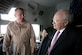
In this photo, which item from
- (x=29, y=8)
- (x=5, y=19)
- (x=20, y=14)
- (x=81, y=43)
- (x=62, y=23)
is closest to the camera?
(x=81, y=43)

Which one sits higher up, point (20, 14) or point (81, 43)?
point (20, 14)

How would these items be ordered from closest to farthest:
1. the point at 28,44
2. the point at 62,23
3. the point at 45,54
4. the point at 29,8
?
the point at 62,23, the point at 45,54, the point at 28,44, the point at 29,8

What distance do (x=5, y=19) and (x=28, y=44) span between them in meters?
2.04

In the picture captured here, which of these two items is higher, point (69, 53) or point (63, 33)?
point (63, 33)

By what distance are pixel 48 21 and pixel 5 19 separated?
147 centimetres

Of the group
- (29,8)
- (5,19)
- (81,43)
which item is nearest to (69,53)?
(81,43)

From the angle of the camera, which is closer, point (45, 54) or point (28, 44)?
point (45, 54)

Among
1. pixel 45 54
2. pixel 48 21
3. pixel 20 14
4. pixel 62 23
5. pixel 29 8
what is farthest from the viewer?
pixel 48 21

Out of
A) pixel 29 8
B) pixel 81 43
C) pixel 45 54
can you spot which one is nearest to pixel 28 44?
pixel 45 54

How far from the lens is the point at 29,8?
525cm

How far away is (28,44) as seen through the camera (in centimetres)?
287

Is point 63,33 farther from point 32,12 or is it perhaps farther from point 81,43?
point 32,12

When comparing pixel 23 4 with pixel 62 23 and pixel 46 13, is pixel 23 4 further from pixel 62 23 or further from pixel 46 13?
pixel 62 23

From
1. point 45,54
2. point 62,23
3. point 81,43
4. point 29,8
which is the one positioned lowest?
point 45,54
